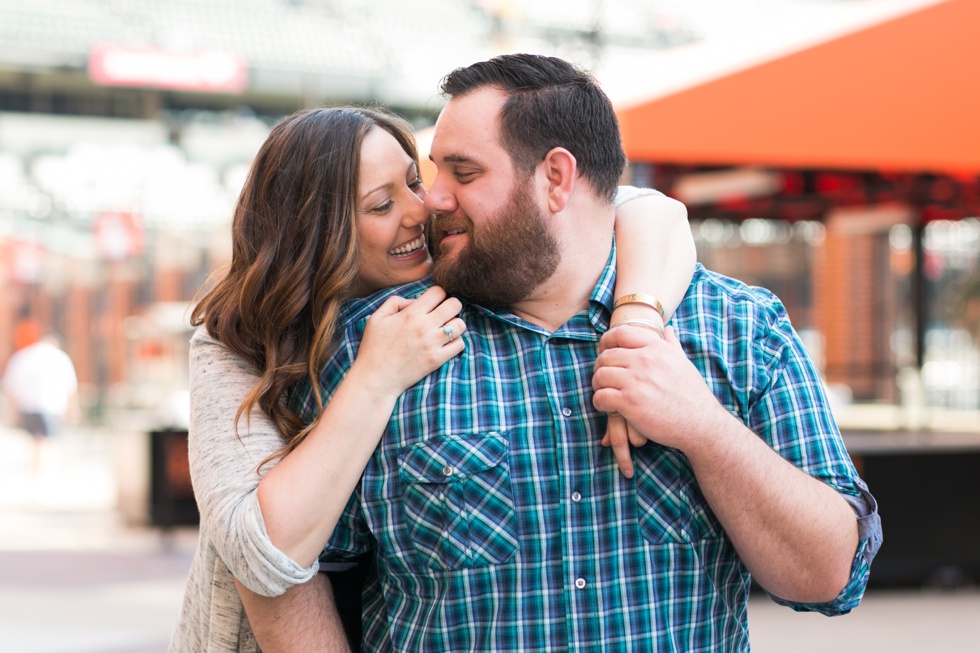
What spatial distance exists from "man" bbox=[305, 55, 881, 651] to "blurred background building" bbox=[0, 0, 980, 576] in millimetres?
4217

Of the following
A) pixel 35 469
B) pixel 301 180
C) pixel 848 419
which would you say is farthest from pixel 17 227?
pixel 301 180

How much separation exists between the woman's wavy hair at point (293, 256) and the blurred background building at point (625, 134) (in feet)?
13.5

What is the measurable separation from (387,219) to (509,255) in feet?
1.10

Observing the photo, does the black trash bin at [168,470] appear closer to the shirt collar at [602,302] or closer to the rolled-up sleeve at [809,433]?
the shirt collar at [602,302]

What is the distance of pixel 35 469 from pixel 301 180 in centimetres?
1083

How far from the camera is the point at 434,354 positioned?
6.54 ft

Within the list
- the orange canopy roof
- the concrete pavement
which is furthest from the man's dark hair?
the concrete pavement

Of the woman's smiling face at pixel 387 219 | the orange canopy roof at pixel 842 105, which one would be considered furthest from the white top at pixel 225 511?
the orange canopy roof at pixel 842 105

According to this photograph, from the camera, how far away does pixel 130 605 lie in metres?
7.11

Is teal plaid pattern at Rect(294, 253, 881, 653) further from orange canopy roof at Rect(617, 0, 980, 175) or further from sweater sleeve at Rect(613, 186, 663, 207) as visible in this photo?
orange canopy roof at Rect(617, 0, 980, 175)

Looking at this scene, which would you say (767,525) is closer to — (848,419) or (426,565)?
(426,565)

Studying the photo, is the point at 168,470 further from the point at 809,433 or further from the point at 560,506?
the point at 809,433

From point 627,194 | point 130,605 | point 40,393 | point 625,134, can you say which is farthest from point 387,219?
point 40,393

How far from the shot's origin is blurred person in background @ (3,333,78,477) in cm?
1191
